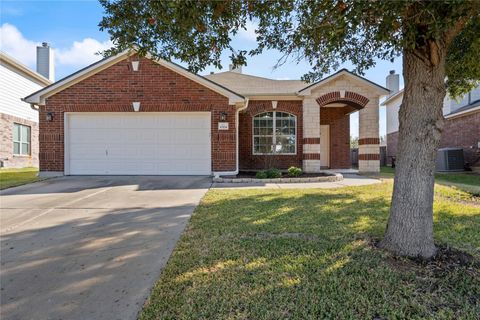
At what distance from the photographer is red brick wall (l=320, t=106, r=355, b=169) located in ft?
47.4

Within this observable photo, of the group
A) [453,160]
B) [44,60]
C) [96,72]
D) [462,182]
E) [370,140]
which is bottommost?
[462,182]

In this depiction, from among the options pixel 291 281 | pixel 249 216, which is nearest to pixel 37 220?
pixel 249 216

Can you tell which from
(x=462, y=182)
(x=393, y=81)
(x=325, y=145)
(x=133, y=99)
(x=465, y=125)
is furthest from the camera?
(x=393, y=81)

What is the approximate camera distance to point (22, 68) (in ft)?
53.1

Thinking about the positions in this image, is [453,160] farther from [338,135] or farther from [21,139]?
[21,139]

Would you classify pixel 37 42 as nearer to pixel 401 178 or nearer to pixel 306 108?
pixel 306 108

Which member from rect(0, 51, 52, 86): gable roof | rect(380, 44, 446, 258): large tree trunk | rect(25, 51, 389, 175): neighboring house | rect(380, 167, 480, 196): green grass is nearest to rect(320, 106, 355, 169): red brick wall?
rect(380, 167, 480, 196): green grass

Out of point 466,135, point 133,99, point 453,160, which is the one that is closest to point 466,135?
point 466,135

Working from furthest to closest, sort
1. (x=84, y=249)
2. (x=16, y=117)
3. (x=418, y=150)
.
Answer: (x=16, y=117) < (x=84, y=249) < (x=418, y=150)

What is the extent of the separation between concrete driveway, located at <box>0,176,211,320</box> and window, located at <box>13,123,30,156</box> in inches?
435

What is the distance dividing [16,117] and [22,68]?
2930mm

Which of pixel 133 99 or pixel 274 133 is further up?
pixel 133 99

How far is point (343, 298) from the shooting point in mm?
2322

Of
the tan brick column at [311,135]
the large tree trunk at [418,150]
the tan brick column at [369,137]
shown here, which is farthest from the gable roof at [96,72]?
the large tree trunk at [418,150]
